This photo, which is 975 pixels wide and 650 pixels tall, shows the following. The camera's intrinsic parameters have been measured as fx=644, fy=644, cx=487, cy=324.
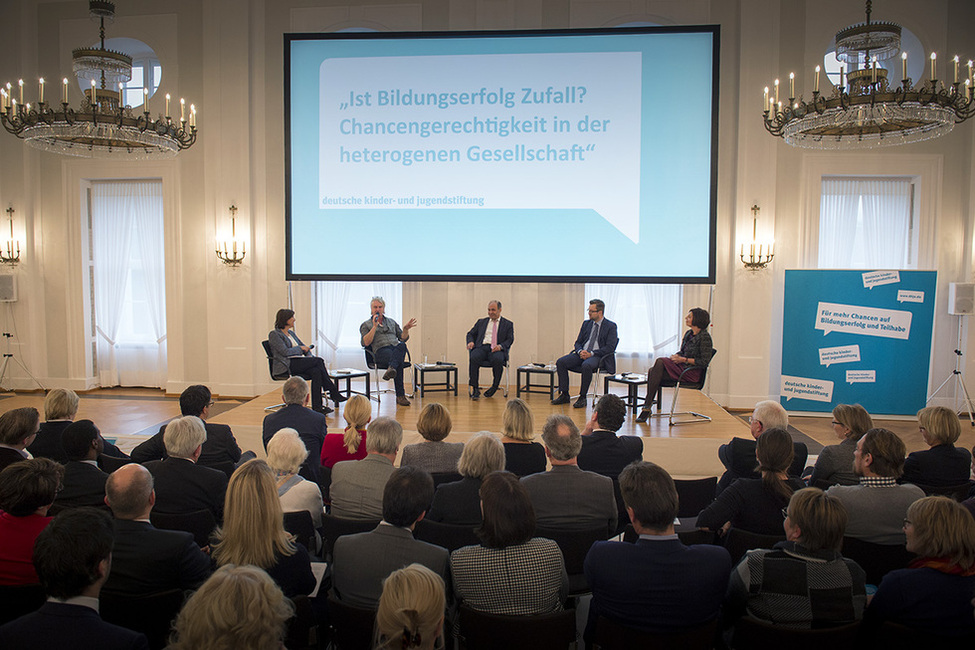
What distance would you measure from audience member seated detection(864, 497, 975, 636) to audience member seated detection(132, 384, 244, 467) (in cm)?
333

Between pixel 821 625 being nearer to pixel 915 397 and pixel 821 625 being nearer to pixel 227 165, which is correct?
pixel 915 397

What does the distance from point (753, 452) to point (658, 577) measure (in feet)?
5.60

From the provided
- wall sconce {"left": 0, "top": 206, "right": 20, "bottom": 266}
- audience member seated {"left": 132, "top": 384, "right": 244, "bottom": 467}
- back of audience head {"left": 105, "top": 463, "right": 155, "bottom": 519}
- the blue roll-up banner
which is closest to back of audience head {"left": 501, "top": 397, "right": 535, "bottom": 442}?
audience member seated {"left": 132, "top": 384, "right": 244, "bottom": 467}

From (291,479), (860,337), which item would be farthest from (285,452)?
(860,337)

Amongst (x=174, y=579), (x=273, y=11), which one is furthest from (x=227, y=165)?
(x=174, y=579)

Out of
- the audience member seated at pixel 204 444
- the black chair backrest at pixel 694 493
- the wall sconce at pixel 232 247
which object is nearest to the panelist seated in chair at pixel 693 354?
the black chair backrest at pixel 694 493

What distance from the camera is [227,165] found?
8820 millimetres

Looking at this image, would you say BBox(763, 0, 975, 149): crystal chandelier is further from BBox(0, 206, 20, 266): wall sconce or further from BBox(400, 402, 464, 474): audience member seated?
BBox(0, 206, 20, 266): wall sconce

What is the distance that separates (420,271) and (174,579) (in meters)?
5.88

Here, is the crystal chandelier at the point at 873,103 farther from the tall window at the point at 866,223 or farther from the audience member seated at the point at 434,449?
the audience member seated at the point at 434,449

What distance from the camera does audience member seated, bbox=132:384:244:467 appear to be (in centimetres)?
370

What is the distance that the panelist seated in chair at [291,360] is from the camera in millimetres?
6758

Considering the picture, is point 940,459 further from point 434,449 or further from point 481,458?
point 434,449

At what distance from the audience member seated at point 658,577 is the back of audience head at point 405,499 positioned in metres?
0.62
